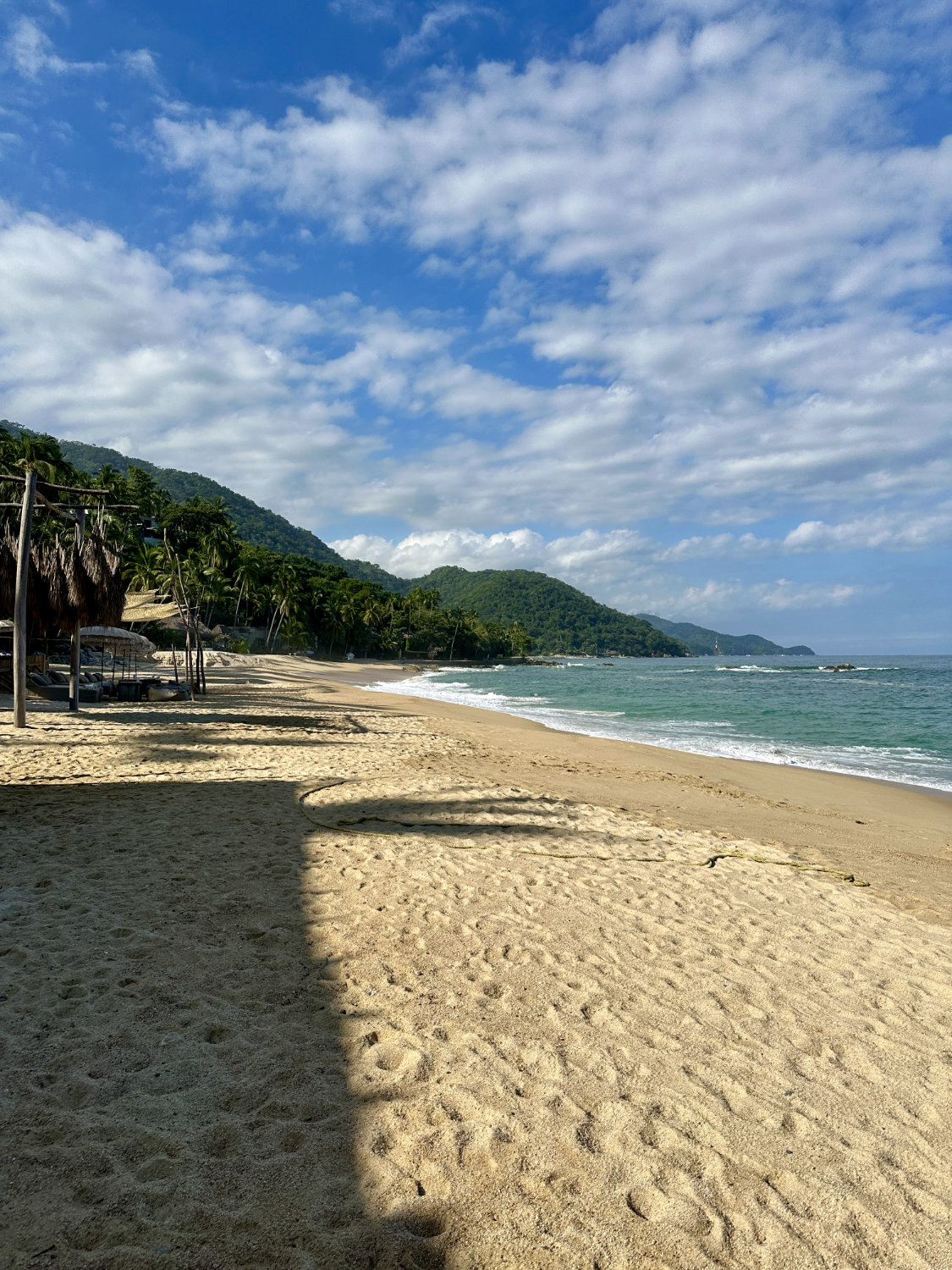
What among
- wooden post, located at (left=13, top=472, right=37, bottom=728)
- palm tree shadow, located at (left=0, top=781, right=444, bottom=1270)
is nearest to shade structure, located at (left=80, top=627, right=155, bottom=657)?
wooden post, located at (left=13, top=472, right=37, bottom=728)

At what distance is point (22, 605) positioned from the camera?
34.2ft

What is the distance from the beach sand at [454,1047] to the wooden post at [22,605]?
4.87 m

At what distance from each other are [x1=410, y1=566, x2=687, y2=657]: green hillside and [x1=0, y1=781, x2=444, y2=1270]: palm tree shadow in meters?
144

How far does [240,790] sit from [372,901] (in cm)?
352

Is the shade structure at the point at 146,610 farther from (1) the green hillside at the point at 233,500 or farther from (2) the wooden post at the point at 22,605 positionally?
(1) the green hillside at the point at 233,500

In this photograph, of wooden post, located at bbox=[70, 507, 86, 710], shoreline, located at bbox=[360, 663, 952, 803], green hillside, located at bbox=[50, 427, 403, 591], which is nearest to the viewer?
shoreline, located at bbox=[360, 663, 952, 803]

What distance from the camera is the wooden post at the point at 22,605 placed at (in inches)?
407

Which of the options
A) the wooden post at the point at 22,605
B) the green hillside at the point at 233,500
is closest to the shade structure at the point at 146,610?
the wooden post at the point at 22,605

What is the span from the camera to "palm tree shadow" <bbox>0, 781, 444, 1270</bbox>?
1836mm

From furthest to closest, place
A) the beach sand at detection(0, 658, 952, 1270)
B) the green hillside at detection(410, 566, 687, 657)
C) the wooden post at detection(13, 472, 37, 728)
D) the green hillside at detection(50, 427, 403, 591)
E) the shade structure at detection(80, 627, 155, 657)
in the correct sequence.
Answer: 1. the green hillside at detection(410, 566, 687, 657)
2. the green hillside at detection(50, 427, 403, 591)
3. the shade structure at detection(80, 627, 155, 657)
4. the wooden post at detection(13, 472, 37, 728)
5. the beach sand at detection(0, 658, 952, 1270)

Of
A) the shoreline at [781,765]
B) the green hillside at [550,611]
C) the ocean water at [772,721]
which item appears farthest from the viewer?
the green hillside at [550,611]

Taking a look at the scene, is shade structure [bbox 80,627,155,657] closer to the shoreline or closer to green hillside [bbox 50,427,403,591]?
the shoreline

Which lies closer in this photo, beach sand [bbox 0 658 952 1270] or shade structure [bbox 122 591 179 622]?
beach sand [bbox 0 658 952 1270]

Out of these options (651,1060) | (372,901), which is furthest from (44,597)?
(651,1060)
